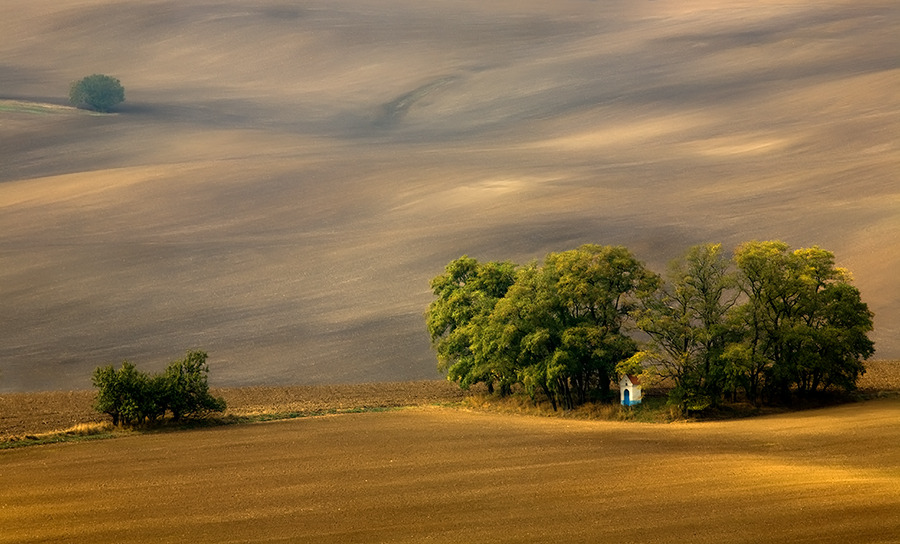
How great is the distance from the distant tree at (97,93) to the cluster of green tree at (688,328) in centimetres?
12030

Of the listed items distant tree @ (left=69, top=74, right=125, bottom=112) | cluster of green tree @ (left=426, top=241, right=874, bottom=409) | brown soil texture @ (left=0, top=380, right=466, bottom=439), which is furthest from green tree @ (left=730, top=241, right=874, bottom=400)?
distant tree @ (left=69, top=74, right=125, bottom=112)

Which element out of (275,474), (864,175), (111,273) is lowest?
(275,474)

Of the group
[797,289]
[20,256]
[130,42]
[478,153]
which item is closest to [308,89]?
[130,42]

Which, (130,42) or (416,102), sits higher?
(130,42)

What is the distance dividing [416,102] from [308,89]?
2057cm

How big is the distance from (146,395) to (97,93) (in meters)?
124

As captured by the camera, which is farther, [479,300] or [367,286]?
[367,286]

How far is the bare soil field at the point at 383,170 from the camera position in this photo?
85.3 m

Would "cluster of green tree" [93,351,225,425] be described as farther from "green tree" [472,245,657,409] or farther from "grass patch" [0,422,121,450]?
"green tree" [472,245,657,409]

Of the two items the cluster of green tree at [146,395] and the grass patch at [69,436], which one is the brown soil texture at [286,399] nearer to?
the grass patch at [69,436]

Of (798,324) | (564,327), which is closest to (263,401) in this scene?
(564,327)

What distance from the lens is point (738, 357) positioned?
168ft

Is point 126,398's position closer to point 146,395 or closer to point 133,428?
point 146,395

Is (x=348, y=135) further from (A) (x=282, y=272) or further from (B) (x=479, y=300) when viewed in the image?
(B) (x=479, y=300)
